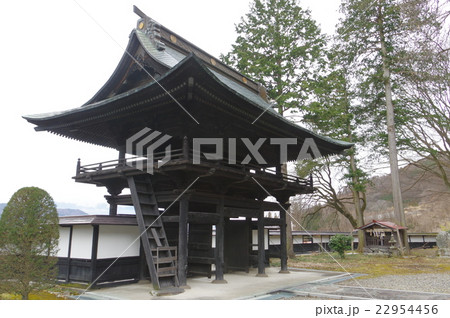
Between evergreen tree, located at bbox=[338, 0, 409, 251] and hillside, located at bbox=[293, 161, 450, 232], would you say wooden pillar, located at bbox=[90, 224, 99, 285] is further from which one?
hillside, located at bbox=[293, 161, 450, 232]

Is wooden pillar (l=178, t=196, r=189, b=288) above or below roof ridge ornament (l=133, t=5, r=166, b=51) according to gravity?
below

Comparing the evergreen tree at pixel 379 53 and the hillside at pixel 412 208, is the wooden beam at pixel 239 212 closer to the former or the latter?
the evergreen tree at pixel 379 53

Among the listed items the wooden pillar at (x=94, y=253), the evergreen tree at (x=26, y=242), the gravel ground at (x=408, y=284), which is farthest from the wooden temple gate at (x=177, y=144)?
the gravel ground at (x=408, y=284)

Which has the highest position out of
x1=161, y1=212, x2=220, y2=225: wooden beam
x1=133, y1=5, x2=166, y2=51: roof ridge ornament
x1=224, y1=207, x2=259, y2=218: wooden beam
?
x1=133, y1=5, x2=166, y2=51: roof ridge ornament

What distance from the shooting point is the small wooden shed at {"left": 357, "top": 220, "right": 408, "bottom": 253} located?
2156 centimetres

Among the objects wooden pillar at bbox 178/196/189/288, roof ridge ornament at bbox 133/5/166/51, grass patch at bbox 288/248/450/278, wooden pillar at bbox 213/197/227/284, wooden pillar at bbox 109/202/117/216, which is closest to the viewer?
wooden pillar at bbox 178/196/189/288

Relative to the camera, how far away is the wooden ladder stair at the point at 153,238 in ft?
28.5

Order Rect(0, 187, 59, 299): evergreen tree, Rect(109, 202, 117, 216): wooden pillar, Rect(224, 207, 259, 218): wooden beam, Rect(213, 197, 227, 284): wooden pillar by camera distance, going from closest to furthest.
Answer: Rect(0, 187, 59, 299): evergreen tree → Rect(213, 197, 227, 284): wooden pillar → Rect(224, 207, 259, 218): wooden beam → Rect(109, 202, 117, 216): wooden pillar

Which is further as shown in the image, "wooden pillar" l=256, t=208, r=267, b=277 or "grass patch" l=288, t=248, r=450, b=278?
"grass patch" l=288, t=248, r=450, b=278

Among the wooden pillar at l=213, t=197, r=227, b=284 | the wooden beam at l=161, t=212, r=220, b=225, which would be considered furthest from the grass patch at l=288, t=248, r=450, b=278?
the wooden beam at l=161, t=212, r=220, b=225

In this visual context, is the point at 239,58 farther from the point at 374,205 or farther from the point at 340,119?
the point at 374,205

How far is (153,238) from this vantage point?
9.12 meters

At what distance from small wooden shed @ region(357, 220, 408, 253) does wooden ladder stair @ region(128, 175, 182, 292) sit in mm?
17869

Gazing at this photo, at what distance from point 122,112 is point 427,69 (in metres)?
13.4
